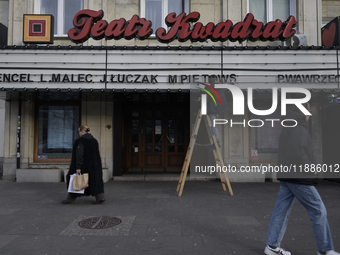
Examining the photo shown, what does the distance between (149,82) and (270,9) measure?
5965 mm

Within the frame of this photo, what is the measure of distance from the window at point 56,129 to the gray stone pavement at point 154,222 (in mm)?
2356

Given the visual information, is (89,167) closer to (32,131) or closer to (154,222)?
Answer: (154,222)

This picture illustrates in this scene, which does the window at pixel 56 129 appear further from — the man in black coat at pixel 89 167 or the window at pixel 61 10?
the man in black coat at pixel 89 167

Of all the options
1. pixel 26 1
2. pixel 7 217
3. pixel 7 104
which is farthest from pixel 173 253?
pixel 26 1

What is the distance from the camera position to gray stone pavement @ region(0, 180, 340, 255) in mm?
4211

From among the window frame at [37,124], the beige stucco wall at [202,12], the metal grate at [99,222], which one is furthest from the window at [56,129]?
the metal grate at [99,222]

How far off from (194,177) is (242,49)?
4.80 m

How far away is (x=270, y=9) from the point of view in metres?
11.1

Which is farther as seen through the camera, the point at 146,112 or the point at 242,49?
the point at 146,112

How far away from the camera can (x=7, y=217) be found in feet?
19.0

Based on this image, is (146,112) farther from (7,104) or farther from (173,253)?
(173,253)

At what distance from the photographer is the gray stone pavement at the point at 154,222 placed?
421cm

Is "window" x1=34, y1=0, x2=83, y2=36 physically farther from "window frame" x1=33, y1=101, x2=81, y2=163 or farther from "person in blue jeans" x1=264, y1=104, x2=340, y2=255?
"person in blue jeans" x1=264, y1=104, x2=340, y2=255

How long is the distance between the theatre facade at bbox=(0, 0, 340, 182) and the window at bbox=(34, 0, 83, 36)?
463mm
